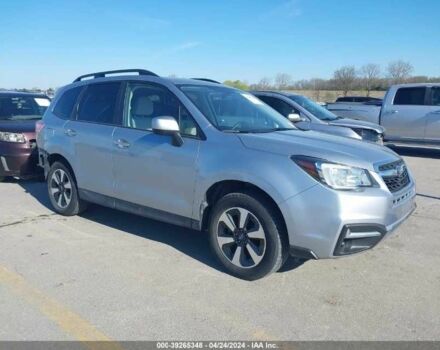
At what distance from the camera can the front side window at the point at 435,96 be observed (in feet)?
38.6

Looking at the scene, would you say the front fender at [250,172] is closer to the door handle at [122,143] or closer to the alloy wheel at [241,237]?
the alloy wheel at [241,237]

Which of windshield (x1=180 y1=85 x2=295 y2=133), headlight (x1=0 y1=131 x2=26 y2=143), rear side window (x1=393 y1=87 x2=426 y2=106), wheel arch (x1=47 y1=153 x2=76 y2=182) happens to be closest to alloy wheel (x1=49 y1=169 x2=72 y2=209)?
wheel arch (x1=47 y1=153 x2=76 y2=182)

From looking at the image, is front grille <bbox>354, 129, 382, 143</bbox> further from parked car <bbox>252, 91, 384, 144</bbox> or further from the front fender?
the front fender

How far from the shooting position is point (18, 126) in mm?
7645

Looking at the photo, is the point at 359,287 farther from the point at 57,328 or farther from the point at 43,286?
the point at 43,286

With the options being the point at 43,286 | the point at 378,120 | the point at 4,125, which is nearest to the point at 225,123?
the point at 43,286

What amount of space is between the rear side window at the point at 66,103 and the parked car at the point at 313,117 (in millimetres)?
4854

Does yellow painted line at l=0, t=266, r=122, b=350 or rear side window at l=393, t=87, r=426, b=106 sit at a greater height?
rear side window at l=393, t=87, r=426, b=106

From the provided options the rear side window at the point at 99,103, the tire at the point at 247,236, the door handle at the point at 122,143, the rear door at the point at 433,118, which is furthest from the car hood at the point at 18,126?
the rear door at the point at 433,118

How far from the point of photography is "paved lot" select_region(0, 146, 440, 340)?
9.98ft

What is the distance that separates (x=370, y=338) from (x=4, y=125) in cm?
705

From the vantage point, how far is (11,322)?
3092 millimetres

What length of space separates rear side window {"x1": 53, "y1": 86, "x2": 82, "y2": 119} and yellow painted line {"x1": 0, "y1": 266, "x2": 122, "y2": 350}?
8.07ft

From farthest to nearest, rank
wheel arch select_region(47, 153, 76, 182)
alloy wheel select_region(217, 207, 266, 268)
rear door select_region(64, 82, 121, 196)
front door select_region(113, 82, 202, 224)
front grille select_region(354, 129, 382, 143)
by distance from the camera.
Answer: front grille select_region(354, 129, 382, 143)
wheel arch select_region(47, 153, 76, 182)
rear door select_region(64, 82, 121, 196)
front door select_region(113, 82, 202, 224)
alloy wheel select_region(217, 207, 266, 268)
